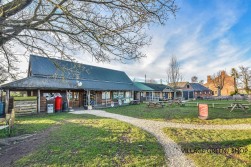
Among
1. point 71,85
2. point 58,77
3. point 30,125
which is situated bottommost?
point 30,125

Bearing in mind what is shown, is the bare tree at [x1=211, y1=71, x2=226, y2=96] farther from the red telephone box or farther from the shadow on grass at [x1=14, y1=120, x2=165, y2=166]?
the shadow on grass at [x1=14, y1=120, x2=165, y2=166]

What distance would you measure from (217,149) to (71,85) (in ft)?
27.7

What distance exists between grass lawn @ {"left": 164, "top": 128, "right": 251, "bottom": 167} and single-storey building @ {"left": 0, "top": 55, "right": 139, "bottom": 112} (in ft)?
23.6

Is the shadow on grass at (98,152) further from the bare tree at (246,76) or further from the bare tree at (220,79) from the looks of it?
the bare tree at (220,79)

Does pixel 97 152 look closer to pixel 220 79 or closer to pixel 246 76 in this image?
pixel 246 76

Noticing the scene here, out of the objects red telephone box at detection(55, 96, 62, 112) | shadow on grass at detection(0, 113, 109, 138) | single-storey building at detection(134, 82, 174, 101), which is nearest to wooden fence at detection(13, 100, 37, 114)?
red telephone box at detection(55, 96, 62, 112)

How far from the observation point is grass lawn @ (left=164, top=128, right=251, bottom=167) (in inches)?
168

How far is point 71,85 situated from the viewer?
10117 mm

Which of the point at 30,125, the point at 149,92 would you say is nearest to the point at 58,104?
the point at 30,125

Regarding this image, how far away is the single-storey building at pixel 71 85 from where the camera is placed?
49.8 feet

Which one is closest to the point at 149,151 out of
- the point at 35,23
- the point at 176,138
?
the point at 176,138

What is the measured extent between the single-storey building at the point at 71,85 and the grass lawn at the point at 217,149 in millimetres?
7198

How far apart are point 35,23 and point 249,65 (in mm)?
50845

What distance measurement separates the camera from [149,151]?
16.5 ft
